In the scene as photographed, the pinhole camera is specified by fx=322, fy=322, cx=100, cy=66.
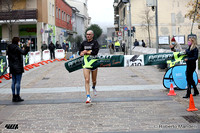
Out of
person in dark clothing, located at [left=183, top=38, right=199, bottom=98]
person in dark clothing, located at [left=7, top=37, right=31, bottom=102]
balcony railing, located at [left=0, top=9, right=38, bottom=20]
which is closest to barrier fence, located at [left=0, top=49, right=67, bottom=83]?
person in dark clothing, located at [left=7, top=37, right=31, bottom=102]

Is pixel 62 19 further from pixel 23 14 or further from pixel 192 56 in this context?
pixel 192 56

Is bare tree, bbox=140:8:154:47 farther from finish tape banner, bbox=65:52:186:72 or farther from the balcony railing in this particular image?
finish tape banner, bbox=65:52:186:72

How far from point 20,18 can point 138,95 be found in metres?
33.8

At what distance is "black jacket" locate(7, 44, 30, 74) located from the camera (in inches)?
351

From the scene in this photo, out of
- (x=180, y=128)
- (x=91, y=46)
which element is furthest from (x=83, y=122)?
(x=91, y=46)

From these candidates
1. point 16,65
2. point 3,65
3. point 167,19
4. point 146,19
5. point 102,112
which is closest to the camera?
point 102,112

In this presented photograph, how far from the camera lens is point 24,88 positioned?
11.7 meters

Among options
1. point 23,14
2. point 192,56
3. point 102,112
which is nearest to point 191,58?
point 192,56

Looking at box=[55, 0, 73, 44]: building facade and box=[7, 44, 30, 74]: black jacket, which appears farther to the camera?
box=[55, 0, 73, 44]: building facade

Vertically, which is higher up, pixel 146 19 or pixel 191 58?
pixel 146 19

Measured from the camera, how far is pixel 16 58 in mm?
9016

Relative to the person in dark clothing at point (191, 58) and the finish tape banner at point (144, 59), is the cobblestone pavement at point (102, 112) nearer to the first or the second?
the person in dark clothing at point (191, 58)

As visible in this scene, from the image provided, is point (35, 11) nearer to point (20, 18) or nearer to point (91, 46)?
point (20, 18)

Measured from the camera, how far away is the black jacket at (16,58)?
29.2 feet
